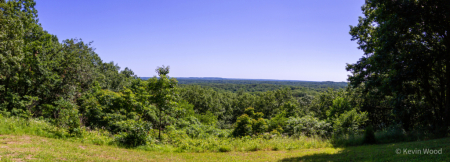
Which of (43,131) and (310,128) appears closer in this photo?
(43,131)

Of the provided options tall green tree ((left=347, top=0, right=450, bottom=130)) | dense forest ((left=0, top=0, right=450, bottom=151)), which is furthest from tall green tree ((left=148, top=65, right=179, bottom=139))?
tall green tree ((left=347, top=0, right=450, bottom=130))

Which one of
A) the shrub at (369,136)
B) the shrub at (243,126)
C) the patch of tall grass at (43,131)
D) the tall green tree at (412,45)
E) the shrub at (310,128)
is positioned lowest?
the shrub at (243,126)

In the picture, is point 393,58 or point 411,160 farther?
point 393,58

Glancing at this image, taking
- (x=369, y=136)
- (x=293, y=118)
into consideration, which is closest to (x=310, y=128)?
(x=293, y=118)

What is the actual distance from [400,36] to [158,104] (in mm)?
12686

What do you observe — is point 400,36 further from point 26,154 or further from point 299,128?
point 26,154

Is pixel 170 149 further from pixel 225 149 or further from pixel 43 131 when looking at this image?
pixel 43 131

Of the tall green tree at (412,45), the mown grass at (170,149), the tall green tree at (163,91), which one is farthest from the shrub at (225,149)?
the tall green tree at (412,45)

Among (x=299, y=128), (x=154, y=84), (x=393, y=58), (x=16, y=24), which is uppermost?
(x=16, y=24)

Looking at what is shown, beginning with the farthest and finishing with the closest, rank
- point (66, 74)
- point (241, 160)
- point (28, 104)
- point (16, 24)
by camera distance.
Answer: point (66, 74)
point (28, 104)
point (16, 24)
point (241, 160)

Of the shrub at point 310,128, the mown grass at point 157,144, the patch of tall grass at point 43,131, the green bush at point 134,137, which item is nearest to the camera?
the patch of tall grass at point 43,131

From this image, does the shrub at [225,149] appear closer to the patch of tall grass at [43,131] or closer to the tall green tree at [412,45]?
the patch of tall grass at [43,131]

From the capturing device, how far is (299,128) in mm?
14281

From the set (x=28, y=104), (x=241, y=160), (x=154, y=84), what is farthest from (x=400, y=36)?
(x=28, y=104)
